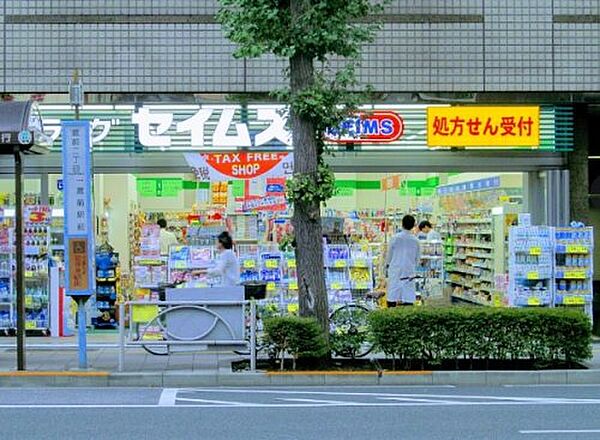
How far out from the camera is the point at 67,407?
392 inches

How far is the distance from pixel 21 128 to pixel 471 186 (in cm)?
907

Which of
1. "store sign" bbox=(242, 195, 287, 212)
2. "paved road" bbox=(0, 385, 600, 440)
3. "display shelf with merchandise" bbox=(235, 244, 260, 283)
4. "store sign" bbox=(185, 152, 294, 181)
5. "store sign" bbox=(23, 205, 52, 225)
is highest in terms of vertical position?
"store sign" bbox=(185, 152, 294, 181)

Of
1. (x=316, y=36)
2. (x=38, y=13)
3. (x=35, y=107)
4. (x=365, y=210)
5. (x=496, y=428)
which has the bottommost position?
(x=496, y=428)

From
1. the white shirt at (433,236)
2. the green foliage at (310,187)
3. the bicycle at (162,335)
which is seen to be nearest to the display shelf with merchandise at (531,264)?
the white shirt at (433,236)

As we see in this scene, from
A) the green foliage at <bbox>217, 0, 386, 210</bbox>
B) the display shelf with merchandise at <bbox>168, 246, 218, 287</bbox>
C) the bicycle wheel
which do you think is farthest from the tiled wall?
the bicycle wheel

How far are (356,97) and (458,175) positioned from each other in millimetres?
5603

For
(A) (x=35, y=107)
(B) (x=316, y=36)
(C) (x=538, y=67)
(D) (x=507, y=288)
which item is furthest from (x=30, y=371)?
(C) (x=538, y=67)

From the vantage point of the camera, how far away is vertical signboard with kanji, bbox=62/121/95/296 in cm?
1192

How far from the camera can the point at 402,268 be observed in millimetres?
14430

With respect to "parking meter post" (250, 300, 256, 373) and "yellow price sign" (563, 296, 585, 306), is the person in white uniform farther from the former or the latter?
"yellow price sign" (563, 296, 585, 306)

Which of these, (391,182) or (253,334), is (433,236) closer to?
(391,182)

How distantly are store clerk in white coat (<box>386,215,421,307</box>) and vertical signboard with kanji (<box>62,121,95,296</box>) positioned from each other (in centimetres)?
499

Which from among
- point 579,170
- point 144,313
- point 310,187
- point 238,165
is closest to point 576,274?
point 579,170

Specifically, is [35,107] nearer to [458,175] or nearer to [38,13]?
[38,13]
